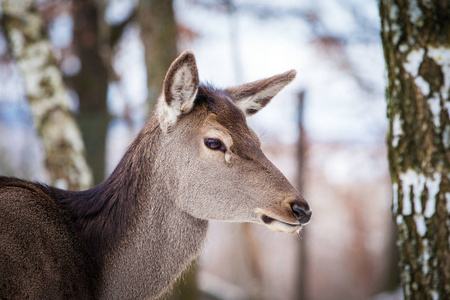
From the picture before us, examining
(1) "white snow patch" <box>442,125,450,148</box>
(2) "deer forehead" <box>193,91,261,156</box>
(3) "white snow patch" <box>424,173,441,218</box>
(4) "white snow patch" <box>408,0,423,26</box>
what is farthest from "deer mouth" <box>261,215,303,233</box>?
(4) "white snow patch" <box>408,0,423,26</box>

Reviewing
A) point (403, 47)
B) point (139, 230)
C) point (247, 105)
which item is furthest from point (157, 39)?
point (403, 47)

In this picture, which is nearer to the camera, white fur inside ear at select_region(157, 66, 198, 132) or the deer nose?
the deer nose

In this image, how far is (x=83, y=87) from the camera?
463 inches

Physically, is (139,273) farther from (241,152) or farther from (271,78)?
(271,78)

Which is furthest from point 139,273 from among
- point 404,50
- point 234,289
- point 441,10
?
point 234,289

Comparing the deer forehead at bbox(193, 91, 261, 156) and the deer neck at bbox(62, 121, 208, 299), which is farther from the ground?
the deer forehead at bbox(193, 91, 261, 156)

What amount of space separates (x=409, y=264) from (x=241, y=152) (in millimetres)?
1509

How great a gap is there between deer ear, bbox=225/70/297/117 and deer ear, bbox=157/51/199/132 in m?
0.60

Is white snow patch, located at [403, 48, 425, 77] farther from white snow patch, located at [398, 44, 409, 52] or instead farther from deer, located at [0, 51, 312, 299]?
deer, located at [0, 51, 312, 299]

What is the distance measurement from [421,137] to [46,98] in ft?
15.6

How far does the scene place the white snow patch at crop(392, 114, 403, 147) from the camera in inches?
140

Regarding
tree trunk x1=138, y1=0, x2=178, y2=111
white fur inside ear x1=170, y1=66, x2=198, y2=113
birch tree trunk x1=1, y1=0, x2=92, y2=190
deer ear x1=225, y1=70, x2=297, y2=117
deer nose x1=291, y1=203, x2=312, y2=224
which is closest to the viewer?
deer nose x1=291, y1=203, x2=312, y2=224

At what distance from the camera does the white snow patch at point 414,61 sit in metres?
3.42

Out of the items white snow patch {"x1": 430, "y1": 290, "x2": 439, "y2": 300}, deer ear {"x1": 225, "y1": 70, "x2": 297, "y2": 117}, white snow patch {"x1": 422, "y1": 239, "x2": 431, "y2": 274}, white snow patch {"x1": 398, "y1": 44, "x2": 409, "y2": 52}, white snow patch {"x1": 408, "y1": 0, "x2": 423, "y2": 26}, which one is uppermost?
white snow patch {"x1": 408, "y1": 0, "x2": 423, "y2": 26}
